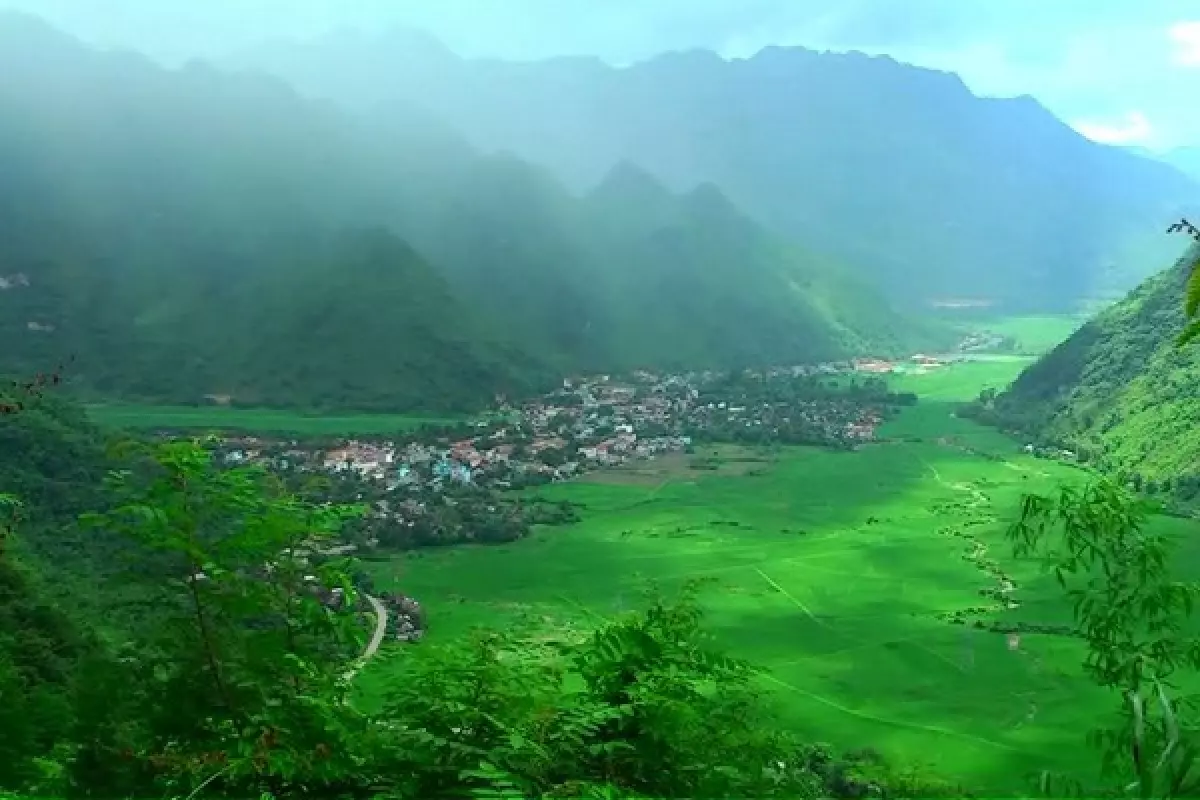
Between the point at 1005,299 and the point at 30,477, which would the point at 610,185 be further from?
the point at 30,477

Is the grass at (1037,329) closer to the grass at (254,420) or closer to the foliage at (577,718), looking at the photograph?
the grass at (254,420)

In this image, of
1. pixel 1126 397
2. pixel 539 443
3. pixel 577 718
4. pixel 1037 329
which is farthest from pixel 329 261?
pixel 577 718

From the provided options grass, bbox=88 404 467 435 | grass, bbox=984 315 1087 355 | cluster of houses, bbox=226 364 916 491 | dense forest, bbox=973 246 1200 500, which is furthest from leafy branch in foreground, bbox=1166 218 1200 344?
grass, bbox=984 315 1087 355

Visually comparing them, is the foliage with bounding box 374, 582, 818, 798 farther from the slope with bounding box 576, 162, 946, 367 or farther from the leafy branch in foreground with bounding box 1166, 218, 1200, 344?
the slope with bounding box 576, 162, 946, 367

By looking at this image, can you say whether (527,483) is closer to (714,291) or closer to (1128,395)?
(1128,395)

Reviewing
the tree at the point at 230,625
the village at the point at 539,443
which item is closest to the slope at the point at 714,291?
the village at the point at 539,443

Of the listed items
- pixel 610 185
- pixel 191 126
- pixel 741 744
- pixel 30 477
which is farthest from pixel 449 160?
pixel 741 744
